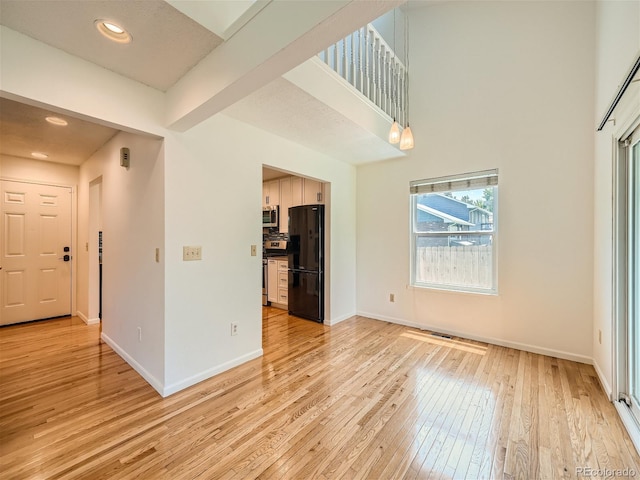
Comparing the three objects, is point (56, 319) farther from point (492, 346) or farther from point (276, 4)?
point (492, 346)

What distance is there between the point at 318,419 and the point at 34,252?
15.6 ft

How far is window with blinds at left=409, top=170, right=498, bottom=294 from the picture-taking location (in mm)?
3242

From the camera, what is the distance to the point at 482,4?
325 centimetres

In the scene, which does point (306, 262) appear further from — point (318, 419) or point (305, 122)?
point (318, 419)

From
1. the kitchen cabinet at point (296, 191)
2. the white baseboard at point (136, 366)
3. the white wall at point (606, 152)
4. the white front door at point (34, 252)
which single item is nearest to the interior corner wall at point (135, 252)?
the white baseboard at point (136, 366)

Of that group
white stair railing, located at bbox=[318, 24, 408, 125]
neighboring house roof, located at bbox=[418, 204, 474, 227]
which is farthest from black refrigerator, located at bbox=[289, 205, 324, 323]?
white stair railing, located at bbox=[318, 24, 408, 125]

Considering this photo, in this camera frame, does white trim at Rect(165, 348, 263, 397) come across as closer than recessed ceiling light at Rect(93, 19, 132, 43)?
No

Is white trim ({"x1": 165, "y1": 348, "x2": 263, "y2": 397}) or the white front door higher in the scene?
the white front door

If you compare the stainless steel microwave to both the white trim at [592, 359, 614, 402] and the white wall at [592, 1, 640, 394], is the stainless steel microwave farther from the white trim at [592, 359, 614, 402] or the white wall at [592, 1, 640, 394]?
the white trim at [592, 359, 614, 402]

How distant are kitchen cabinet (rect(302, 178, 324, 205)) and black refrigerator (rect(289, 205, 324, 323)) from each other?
0.24 metres

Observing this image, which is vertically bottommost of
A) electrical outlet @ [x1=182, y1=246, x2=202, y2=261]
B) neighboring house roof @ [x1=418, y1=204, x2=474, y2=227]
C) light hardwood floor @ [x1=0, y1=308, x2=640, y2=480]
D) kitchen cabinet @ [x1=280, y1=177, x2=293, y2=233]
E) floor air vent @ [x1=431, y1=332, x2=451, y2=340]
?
light hardwood floor @ [x1=0, y1=308, x2=640, y2=480]

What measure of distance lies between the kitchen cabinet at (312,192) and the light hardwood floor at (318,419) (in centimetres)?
221

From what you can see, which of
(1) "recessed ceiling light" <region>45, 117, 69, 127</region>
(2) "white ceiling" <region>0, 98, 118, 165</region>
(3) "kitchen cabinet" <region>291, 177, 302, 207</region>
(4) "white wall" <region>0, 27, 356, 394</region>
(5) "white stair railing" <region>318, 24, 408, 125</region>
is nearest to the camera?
(4) "white wall" <region>0, 27, 356, 394</region>

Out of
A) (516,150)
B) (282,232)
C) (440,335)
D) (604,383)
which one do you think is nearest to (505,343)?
(440,335)
